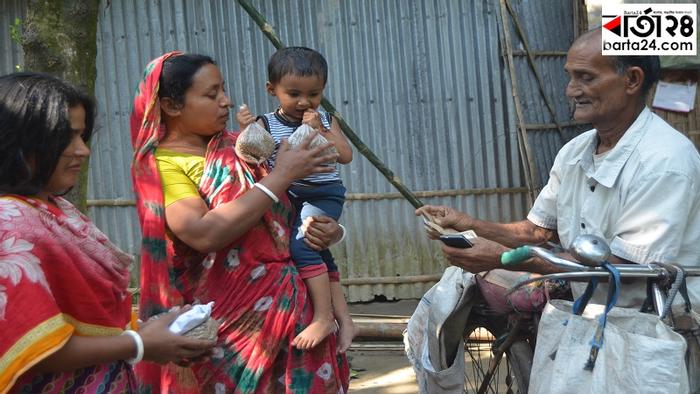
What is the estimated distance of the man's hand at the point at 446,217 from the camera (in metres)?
3.33

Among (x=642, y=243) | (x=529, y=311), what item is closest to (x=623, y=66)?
(x=642, y=243)

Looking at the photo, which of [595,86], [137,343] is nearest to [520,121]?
[595,86]

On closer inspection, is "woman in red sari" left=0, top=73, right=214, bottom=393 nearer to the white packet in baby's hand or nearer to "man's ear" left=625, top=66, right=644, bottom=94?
the white packet in baby's hand

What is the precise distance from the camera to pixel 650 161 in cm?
278

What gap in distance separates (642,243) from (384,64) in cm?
403

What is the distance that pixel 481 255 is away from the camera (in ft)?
9.54

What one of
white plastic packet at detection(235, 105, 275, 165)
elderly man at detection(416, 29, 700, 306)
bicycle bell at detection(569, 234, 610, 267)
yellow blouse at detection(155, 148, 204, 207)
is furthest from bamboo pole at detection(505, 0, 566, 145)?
bicycle bell at detection(569, 234, 610, 267)

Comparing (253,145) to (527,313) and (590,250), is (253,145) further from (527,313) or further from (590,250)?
(527,313)

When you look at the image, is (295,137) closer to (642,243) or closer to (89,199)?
(642,243)

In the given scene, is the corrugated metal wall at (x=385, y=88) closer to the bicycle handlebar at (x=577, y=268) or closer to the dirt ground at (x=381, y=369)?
the dirt ground at (x=381, y=369)

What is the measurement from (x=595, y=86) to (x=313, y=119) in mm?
1003

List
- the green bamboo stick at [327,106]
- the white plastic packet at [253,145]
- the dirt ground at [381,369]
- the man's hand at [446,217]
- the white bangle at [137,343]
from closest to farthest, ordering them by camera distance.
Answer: the white bangle at [137,343]
the white plastic packet at [253,145]
the man's hand at [446,217]
the green bamboo stick at [327,106]
the dirt ground at [381,369]

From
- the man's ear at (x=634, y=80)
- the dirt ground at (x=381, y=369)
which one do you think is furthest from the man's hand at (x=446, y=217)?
the dirt ground at (x=381, y=369)

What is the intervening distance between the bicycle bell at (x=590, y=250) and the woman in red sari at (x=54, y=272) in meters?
1.05
